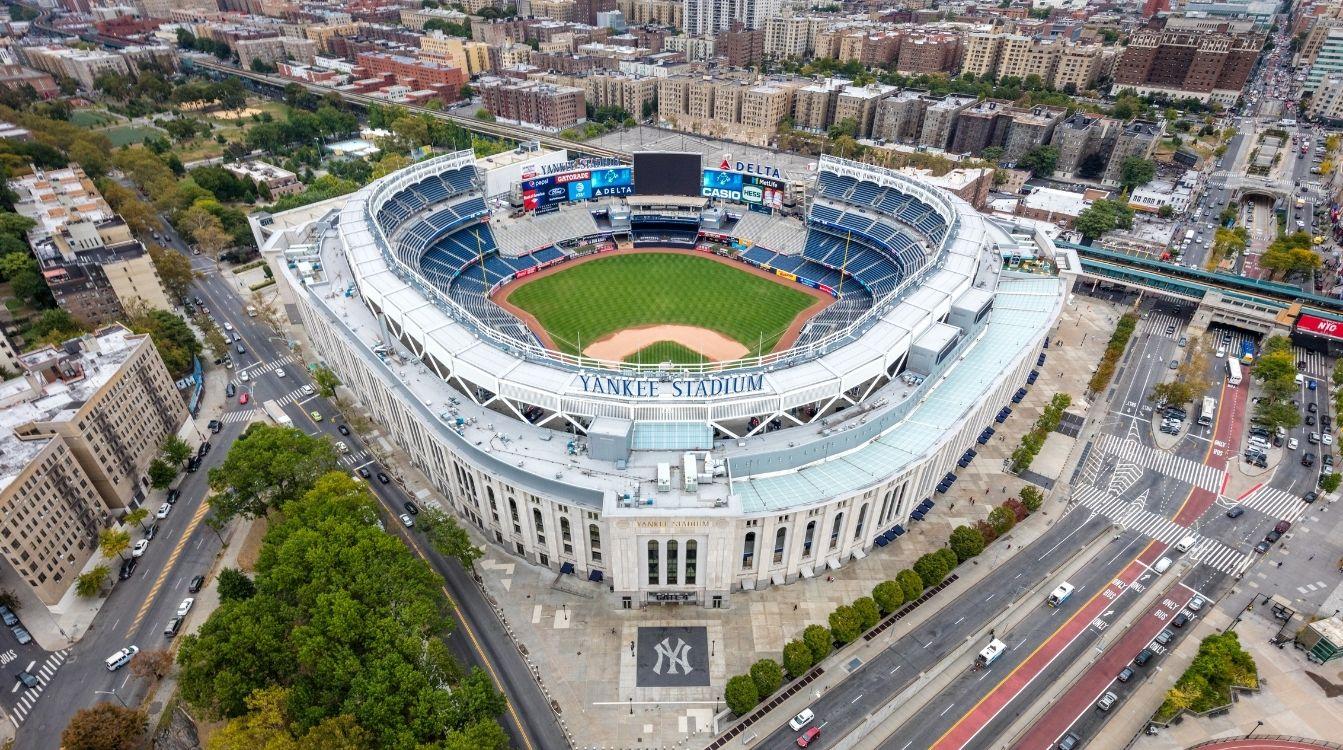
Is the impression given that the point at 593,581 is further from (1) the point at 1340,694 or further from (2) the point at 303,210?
(2) the point at 303,210

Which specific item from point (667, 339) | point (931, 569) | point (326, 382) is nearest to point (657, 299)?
point (667, 339)

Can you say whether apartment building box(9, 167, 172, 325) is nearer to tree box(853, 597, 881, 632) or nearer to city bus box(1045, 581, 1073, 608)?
tree box(853, 597, 881, 632)

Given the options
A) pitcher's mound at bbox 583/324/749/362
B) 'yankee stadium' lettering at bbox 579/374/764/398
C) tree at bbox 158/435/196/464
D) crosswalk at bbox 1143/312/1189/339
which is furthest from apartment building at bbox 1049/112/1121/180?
tree at bbox 158/435/196/464

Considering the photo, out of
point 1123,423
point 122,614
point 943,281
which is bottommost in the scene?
point 122,614

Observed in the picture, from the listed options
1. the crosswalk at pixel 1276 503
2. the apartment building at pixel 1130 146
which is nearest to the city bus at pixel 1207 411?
the crosswalk at pixel 1276 503

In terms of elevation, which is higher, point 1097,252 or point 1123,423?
point 1097,252

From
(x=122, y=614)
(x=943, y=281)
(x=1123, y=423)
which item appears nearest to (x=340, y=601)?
(x=122, y=614)
